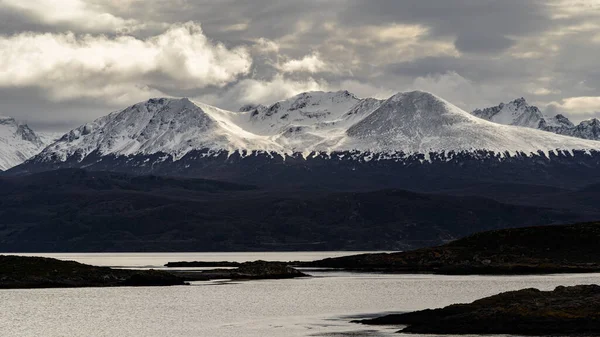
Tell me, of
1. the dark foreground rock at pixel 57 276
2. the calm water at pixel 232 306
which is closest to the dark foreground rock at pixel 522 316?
the calm water at pixel 232 306

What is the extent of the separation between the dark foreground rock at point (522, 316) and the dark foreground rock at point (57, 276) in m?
91.7

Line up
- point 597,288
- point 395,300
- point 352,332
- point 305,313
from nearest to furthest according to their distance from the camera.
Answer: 1. point 352,332
2. point 597,288
3. point 305,313
4. point 395,300

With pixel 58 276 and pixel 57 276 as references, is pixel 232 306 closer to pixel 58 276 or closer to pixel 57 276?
pixel 58 276

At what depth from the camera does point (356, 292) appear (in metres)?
173

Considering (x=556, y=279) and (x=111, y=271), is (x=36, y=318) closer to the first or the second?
(x=111, y=271)

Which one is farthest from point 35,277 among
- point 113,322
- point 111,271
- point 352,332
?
point 352,332

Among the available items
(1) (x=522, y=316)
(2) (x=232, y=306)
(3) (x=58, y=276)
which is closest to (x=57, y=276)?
(3) (x=58, y=276)

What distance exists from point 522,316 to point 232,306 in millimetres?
56990

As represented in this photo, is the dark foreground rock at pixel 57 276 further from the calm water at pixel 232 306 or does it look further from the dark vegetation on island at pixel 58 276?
the calm water at pixel 232 306

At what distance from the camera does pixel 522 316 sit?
100 meters

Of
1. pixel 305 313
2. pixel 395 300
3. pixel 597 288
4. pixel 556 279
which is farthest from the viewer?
pixel 556 279

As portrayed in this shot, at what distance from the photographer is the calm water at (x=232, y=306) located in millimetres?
116750

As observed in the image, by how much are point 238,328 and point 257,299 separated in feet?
143

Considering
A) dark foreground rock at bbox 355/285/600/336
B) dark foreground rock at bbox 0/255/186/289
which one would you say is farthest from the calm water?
dark foreground rock at bbox 0/255/186/289
